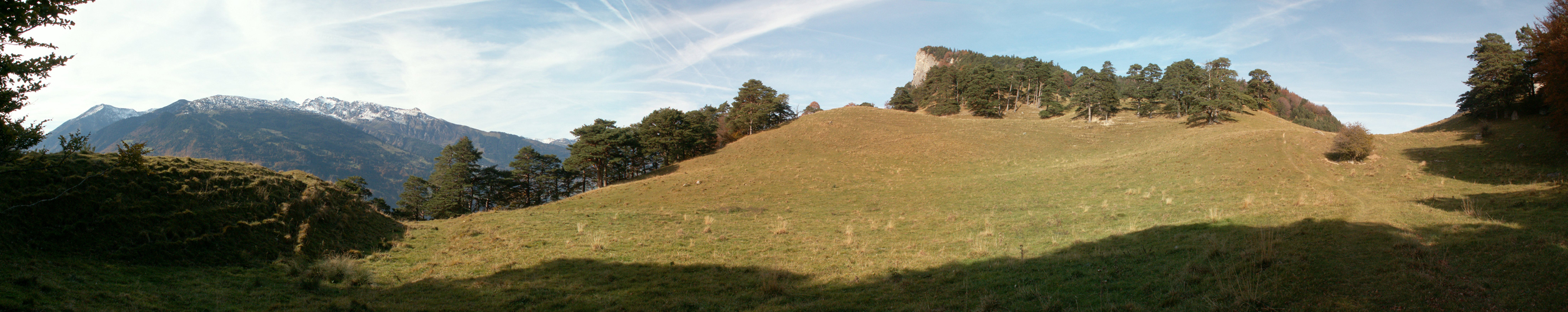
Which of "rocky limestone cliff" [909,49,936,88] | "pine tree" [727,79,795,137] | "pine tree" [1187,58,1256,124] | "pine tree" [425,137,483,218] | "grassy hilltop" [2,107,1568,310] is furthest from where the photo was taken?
"rocky limestone cliff" [909,49,936,88]

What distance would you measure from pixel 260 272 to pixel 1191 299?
16.6 meters

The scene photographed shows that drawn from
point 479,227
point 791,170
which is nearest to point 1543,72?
point 791,170

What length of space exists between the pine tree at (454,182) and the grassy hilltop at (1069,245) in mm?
24489

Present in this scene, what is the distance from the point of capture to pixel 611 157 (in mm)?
49094

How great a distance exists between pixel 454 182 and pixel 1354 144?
6256 centimetres

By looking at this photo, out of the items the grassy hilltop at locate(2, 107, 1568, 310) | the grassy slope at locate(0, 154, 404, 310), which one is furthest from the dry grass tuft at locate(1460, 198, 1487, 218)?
the grassy slope at locate(0, 154, 404, 310)

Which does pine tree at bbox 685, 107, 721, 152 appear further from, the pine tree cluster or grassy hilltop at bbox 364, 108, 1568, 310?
grassy hilltop at bbox 364, 108, 1568, 310

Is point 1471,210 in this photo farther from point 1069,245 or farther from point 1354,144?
point 1354,144

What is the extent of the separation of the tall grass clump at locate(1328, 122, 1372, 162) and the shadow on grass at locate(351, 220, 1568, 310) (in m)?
19.2

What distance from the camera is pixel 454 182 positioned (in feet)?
154

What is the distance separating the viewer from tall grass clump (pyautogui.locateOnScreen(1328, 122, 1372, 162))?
76.5ft

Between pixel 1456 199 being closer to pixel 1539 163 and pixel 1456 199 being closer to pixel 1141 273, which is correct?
pixel 1539 163

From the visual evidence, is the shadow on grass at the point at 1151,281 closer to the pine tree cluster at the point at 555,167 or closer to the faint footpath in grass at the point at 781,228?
the faint footpath in grass at the point at 781,228

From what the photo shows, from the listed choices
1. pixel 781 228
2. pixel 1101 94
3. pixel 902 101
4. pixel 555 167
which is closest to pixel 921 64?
pixel 902 101
